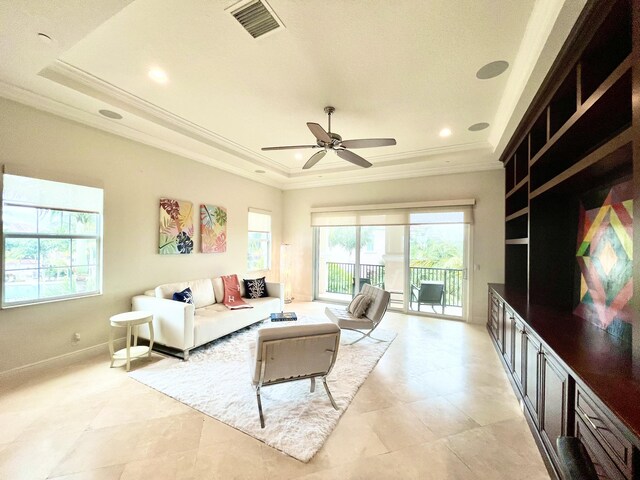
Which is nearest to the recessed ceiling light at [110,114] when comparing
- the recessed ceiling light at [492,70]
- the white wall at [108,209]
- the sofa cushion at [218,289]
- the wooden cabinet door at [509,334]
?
the white wall at [108,209]

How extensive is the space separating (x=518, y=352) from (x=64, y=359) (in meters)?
4.96

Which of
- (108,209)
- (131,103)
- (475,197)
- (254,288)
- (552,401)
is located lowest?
(552,401)

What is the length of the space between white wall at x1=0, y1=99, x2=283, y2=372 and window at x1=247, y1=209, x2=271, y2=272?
994 mm

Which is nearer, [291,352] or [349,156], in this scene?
[291,352]

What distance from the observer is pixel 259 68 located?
250cm

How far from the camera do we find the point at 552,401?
66.9 inches

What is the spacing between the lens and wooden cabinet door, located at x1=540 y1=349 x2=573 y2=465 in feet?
5.02

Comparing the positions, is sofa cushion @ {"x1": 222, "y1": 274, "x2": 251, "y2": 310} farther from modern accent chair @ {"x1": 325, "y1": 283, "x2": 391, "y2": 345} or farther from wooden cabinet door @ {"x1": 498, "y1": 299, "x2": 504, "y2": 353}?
wooden cabinet door @ {"x1": 498, "y1": 299, "x2": 504, "y2": 353}

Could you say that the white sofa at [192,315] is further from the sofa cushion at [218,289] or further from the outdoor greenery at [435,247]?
the outdoor greenery at [435,247]

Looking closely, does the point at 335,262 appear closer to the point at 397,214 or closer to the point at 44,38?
the point at 397,214

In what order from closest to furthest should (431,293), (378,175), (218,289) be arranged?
(218,289) → (431,293) → (378,175)

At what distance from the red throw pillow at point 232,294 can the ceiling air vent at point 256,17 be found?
3649mm

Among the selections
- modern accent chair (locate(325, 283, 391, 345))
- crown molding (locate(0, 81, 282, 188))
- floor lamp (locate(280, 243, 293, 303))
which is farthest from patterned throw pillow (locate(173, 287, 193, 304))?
floor lamp (locate(280, 243, 293, 303))

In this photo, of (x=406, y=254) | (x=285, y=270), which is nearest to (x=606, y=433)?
(x=406, y=254)
